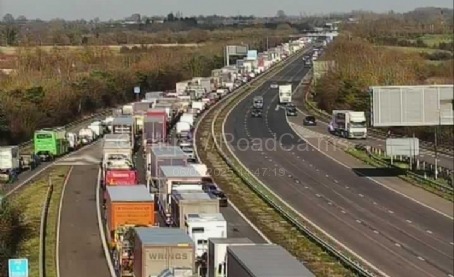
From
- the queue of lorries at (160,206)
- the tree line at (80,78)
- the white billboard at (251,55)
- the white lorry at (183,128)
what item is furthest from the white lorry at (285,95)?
the white billboard at (251,55)

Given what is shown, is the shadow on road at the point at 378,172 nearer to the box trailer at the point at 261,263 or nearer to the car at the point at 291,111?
the box trailer at the point at 261,263

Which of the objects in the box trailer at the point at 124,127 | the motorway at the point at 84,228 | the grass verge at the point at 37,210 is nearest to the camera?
the motorway at the point at 84,228

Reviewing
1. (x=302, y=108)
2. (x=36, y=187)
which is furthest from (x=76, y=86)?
(x=36, y=187)

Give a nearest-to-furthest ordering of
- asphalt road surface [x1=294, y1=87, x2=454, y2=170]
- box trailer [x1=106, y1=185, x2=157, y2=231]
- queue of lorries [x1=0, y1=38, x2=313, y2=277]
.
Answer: queue of lorries [x1=0, y1=38, x2=313, y2=277] < box trailer [x1=106, y1=185, x2=157, y2=231] < asphalt road surface [x1=294, y1=87, x2=454, y2=170]

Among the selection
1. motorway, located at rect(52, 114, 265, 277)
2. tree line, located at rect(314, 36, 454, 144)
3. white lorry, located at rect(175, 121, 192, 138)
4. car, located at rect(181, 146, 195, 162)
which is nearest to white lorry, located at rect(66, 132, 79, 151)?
white lorry, located at rect(175, 121, 192, 138)

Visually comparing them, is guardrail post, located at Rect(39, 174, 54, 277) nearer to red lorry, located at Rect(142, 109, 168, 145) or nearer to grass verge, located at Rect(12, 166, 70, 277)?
grass verge, located at Rect(12, 166, 70, 277)

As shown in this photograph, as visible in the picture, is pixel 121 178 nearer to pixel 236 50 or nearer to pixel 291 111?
pixel 291 111

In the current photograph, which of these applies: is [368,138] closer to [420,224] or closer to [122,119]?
[122,119]

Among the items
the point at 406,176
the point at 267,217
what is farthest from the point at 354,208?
the point at 406,176
